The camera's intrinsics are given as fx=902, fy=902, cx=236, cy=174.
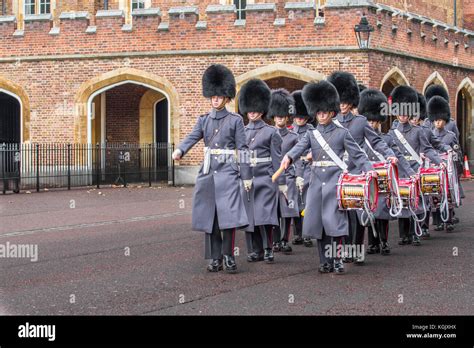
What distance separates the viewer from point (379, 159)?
33.1 ft

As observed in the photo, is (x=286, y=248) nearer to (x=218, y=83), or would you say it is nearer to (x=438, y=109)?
(x=218, y=83)

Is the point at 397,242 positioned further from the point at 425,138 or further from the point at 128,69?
the point at 128,69

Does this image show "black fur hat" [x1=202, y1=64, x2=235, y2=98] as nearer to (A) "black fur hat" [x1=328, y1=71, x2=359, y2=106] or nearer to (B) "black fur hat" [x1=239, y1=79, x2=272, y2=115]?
(B) "black fur hat" [x1=239, y1=79, x2=272, y2=115]

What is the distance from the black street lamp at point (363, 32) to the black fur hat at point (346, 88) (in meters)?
11.6

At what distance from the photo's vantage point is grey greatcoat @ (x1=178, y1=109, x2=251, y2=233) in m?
9.20

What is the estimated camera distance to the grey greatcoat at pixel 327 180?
8.97 meters

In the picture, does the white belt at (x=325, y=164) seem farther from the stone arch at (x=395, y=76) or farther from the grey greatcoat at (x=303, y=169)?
the stone arch at (x=395, y=76)

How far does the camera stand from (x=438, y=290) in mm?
7918

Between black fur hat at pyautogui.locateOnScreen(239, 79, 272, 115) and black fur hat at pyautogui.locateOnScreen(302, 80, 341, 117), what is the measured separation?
1.01 m

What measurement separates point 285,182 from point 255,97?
52.6 inches

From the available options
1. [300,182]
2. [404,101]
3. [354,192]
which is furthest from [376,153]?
[404,101]

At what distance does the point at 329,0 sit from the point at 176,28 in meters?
4.15

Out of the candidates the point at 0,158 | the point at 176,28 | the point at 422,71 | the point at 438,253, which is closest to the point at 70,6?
the point at 176,28

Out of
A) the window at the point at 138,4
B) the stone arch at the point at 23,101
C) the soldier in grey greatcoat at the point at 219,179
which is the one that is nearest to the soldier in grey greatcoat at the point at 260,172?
the soldier in grey greatcoat at the point at 219,179
